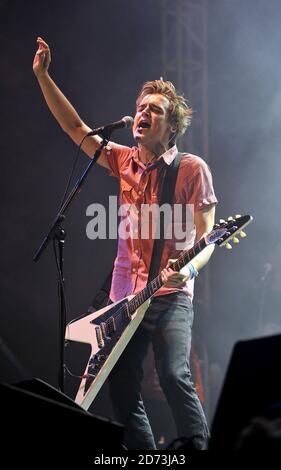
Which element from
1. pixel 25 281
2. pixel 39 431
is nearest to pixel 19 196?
pixel 25 281

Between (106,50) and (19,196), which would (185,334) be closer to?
(19,196)

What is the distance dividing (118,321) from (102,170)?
8.51 feet

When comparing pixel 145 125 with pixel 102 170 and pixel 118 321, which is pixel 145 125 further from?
pixel 102 170

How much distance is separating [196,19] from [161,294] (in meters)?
3.51

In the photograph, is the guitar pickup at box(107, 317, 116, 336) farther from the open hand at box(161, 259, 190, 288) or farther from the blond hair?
the blond hair

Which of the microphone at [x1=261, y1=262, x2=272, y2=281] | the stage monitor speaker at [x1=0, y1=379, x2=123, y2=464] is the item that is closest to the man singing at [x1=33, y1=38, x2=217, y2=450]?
the stage monitor speaker at [x1=0, y1=379, x2=123, y2=464]

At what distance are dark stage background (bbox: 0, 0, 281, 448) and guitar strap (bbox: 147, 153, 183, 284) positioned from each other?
204cm

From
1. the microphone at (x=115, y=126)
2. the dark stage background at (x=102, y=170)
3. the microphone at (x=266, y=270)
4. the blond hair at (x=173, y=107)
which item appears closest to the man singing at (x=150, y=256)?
the blond hair at (x=173, y=107)

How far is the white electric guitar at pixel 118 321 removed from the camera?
3.45 m

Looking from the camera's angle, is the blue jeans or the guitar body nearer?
the blue jeans

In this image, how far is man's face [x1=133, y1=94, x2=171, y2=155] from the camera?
12.9ft

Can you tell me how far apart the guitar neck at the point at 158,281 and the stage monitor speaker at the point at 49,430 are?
1.70 m

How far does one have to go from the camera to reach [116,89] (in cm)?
602

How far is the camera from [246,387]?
1.60m
